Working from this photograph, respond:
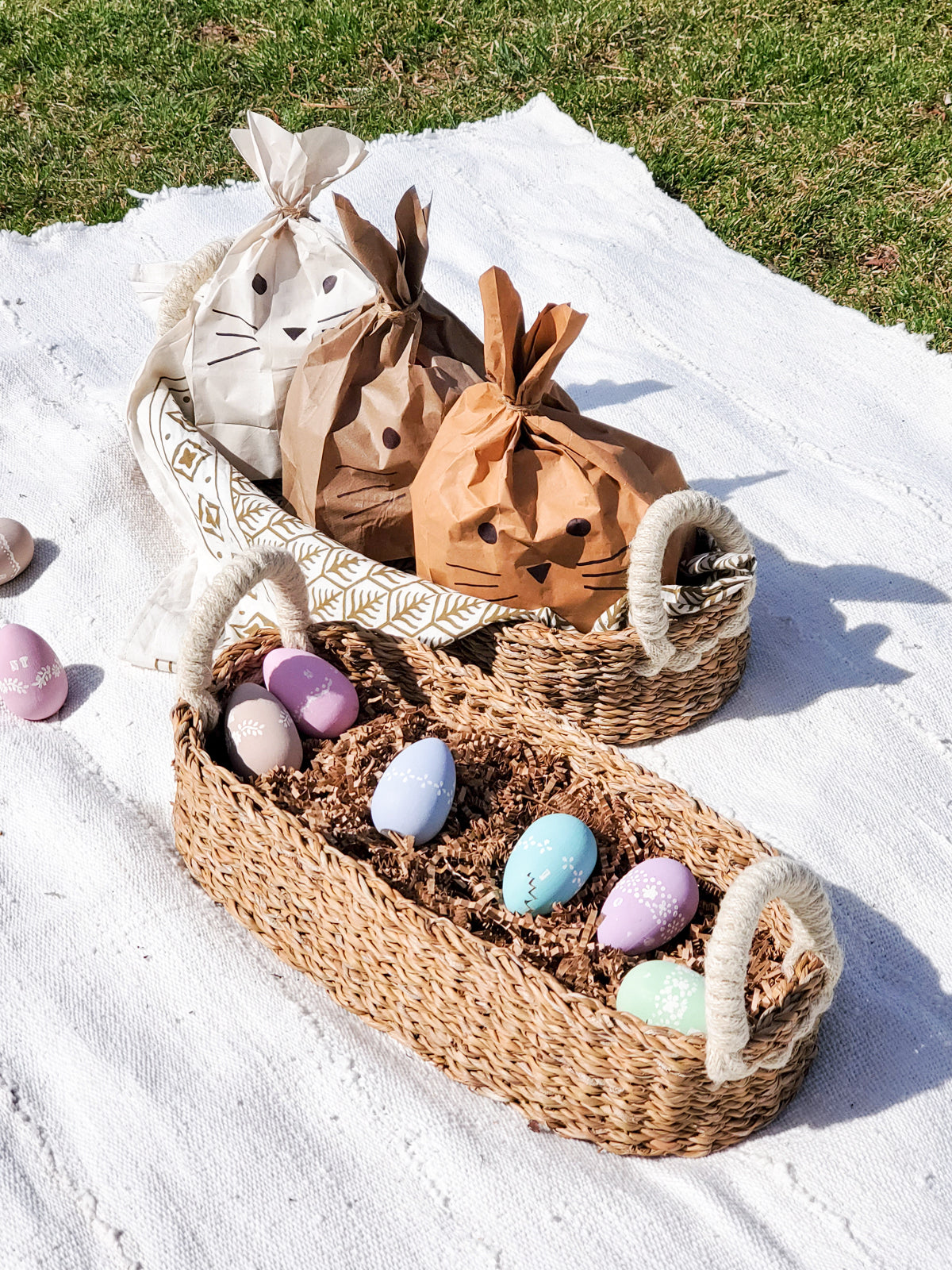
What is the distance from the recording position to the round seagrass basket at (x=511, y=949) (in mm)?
1180

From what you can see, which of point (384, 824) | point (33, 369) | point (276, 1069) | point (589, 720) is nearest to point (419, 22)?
point (33, 369)

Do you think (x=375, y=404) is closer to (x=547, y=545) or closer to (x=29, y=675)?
(x=547, y=545)

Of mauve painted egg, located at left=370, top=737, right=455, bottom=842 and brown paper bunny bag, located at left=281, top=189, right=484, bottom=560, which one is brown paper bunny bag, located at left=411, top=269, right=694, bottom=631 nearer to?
brown paper bunny bag, located at left=281, top=189, right=484, bottom=560

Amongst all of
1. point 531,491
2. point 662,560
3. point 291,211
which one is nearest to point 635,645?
point 662,560

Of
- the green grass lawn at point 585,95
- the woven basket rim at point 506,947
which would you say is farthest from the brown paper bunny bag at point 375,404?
the green grass lawn at point 585,95

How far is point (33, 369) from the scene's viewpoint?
2496 mm

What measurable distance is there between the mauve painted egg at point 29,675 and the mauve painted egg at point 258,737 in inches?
17.6

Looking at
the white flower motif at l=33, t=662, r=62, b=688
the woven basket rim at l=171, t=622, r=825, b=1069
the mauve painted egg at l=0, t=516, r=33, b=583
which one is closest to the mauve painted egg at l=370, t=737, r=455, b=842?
the woven basket rim at l=171, t=622, r=825, b=1069

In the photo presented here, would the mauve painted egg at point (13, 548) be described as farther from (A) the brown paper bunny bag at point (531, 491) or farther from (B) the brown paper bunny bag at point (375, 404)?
(A) the brown paper bunny bag at point (531, 491)

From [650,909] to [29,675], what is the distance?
3.35ft

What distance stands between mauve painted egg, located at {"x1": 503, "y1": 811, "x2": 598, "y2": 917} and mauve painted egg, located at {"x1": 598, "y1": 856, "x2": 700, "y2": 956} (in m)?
0.05

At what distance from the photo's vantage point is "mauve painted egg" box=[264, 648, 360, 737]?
61.7 inches

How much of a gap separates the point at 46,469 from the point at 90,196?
4.02 ft

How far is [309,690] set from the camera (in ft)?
5.14
